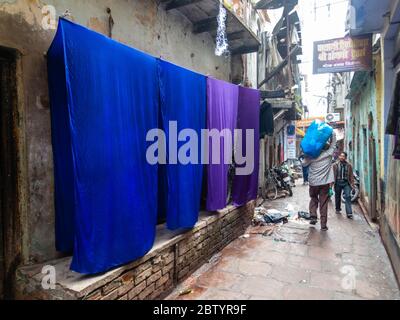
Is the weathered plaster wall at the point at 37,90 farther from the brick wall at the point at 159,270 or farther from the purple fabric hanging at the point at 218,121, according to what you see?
the purple fabric hanging at the point at 218,121

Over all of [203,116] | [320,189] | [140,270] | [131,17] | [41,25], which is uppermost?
[131,17]

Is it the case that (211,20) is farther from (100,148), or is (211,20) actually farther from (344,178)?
(344,178)

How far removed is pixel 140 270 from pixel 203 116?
8.65 feet

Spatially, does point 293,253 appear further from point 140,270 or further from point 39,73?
point 39,73

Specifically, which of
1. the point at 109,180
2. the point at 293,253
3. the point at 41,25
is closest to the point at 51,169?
the point at 109,180

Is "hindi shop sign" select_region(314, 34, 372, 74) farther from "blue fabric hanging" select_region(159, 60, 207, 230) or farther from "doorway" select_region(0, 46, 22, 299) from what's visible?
"doorway" select_region(0, 46, 22, 299)

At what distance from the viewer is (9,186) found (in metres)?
2.94

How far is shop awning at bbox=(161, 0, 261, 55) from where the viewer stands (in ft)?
16.4

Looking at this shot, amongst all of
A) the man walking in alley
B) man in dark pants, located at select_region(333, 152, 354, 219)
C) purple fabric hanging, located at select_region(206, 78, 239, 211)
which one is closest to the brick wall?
purple fabric hanging, located at select_region(206, 78, 239, 211)

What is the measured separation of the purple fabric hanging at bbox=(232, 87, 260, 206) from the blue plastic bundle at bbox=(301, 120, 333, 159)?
1.28 m

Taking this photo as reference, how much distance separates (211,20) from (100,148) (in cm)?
413

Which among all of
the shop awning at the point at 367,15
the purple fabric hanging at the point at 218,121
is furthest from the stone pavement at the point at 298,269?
→ the shop awning at the point at 367,15

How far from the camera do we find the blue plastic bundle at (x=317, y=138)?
22.5 feet

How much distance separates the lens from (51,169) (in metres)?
3.20
